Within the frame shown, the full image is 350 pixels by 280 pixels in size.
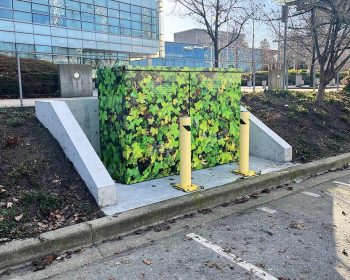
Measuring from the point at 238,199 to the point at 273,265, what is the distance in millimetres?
1883

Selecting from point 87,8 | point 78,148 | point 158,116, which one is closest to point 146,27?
point 87,8

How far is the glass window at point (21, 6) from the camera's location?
95.6ft

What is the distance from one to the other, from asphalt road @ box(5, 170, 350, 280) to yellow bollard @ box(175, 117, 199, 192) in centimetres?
57

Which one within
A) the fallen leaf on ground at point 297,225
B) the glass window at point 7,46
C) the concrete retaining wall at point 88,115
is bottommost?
the fallen leaf on ground at point 297,225

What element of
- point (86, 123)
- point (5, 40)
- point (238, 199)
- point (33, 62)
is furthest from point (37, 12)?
point (238, 199)

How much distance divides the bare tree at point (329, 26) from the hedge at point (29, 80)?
7.98 metres

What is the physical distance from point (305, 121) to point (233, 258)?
651 cm

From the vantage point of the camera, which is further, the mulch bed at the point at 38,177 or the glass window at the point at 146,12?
the glass window at the point at 146,12

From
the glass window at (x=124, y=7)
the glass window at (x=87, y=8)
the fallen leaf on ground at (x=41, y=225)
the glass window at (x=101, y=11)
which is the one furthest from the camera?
the glass window at (x=124, y=7)

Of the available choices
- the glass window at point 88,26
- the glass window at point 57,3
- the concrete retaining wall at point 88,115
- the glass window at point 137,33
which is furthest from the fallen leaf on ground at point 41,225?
the glass window at point 137,33

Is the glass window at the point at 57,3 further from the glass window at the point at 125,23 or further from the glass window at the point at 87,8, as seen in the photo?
the glass window at the point at 125,23

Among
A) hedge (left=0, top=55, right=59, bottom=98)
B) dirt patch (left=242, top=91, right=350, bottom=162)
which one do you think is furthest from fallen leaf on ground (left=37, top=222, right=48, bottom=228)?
hedge (left=0, top=55, right=59, bottom=98)

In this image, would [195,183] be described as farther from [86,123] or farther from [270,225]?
[86,123]

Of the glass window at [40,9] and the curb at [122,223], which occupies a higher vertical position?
the glass window at [40,9]
